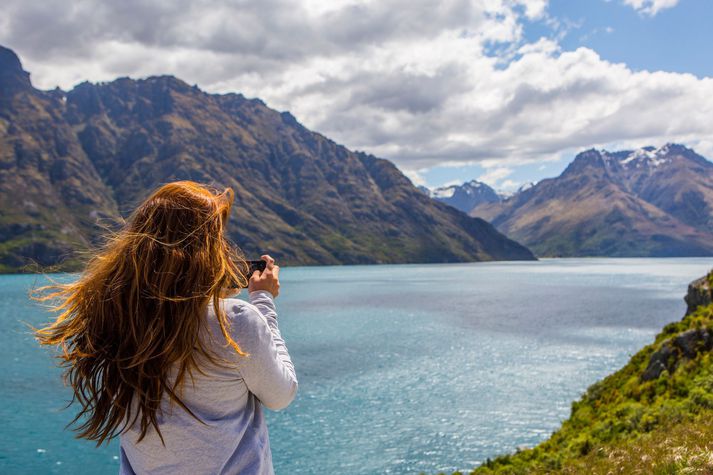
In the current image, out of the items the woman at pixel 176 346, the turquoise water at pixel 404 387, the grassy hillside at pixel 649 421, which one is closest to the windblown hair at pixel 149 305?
the woman at pixel 176 346

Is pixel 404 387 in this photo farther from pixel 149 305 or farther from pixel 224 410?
pixel 149 305

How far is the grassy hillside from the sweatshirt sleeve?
883cm

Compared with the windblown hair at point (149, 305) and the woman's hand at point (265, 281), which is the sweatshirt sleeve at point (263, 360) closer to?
the windblown hair at point (149, 305)

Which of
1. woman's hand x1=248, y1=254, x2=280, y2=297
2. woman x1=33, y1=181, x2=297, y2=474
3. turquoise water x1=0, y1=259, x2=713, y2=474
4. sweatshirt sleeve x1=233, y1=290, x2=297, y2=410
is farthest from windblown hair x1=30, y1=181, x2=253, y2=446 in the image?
turquoise water x1=0, y1=259, x2=713, y2=474

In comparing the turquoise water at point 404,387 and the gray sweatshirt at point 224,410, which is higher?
the gray sweatshirt at point 224,410

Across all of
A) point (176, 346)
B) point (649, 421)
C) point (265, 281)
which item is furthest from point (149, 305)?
point (649, 421)

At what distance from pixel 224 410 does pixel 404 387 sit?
41.2 metres

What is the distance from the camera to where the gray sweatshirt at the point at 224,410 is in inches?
132

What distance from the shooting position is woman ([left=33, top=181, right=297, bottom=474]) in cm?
330

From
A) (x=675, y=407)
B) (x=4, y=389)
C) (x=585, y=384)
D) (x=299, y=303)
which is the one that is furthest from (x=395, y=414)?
(x=299, y=303)

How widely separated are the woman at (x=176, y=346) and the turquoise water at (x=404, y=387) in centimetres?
226

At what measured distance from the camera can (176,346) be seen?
129 inches

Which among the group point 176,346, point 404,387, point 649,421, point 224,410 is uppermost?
point 176,346

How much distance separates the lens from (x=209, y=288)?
3330 millimetres
